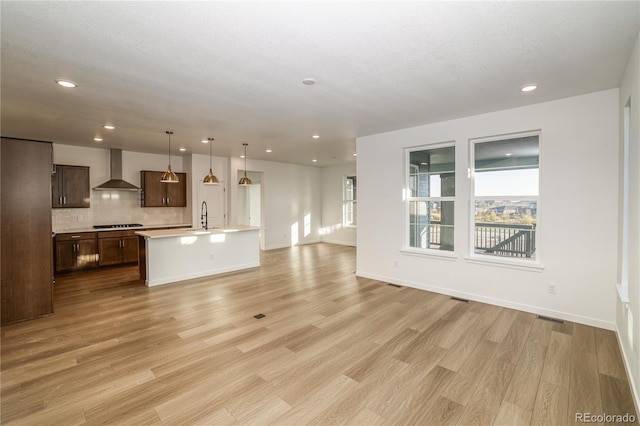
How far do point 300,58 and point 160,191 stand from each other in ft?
20.6

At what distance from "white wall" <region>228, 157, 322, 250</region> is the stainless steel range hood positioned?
2.40 m

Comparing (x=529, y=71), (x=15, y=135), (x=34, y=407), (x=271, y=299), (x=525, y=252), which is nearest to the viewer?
(x=34, y=407)

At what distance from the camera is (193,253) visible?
568 cm

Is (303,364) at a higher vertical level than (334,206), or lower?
lower

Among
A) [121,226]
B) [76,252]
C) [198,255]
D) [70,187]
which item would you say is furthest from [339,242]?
[70,187]

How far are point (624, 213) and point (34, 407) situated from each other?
5.41 metres

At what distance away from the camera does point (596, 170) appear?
343cm

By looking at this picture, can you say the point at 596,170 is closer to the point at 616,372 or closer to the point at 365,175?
the point at 616,372

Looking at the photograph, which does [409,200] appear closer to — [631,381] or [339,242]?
[631,381]

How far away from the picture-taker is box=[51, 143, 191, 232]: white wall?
6.50 m

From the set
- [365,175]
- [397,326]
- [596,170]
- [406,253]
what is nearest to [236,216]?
[365,175]

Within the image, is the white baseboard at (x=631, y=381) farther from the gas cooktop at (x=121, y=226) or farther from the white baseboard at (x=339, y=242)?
the gas cooktop at (x=121, y=226)

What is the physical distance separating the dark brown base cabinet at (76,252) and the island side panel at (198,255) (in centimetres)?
206

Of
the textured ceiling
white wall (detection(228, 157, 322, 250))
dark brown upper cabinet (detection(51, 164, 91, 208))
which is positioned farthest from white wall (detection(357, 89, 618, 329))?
Answer: dark brown upper cabinet (detection(51, 164, 91, 208))
